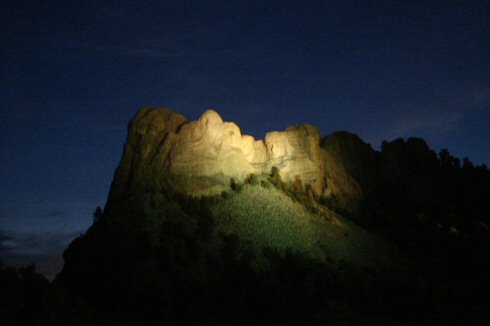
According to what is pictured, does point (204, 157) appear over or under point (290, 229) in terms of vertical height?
over

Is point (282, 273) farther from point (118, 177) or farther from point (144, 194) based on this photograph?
point (118, 177)

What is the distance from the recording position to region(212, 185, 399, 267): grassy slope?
3250 cm

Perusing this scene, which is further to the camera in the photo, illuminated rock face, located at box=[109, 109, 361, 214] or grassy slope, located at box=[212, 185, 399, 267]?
illuminated rock face, located at box=[109, 109, 361, 214]

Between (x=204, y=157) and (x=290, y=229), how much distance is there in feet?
39.9

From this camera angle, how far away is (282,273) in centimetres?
2894

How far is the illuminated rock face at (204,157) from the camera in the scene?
3653cm

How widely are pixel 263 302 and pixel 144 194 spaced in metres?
15.4

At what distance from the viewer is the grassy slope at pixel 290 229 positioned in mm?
32500

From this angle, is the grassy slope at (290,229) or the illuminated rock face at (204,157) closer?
the grassy slope at (290,229)

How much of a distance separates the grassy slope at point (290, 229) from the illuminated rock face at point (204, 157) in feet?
11.5

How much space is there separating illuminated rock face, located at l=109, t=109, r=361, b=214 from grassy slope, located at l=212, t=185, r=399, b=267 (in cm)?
351

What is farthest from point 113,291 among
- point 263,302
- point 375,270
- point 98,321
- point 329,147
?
point 329,147

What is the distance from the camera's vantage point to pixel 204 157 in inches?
1551

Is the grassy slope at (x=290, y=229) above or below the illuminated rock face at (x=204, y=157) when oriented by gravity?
below
